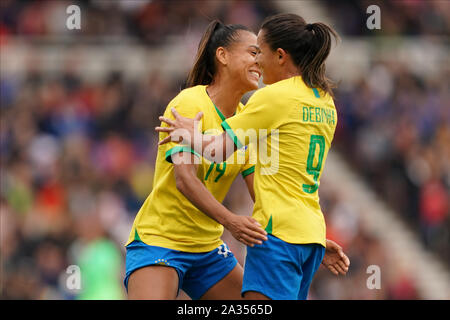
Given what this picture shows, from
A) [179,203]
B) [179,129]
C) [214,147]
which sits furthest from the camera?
[179,203]

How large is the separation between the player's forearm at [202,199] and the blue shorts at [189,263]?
441 millimetres

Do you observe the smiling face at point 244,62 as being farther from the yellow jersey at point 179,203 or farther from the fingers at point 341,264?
the fingers at point 341,264

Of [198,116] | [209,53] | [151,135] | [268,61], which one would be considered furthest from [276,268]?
[151,135]

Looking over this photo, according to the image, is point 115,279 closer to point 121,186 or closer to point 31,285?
point 31,285

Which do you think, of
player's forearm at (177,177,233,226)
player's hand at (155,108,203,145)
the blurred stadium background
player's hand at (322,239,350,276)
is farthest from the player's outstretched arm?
the blurred stadium background

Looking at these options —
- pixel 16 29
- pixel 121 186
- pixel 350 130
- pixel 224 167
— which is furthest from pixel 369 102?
pixel 224 167

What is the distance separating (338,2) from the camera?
606 inches

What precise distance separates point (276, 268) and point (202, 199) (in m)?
0.53

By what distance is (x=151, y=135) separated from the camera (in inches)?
491

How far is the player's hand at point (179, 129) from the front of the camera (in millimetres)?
4488

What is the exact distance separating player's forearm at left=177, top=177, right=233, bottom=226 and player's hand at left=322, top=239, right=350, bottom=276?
727mm

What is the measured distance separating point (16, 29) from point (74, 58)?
1437 millimetres

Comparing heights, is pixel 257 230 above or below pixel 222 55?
below

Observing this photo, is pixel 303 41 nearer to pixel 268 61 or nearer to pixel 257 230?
pixel 268 61
